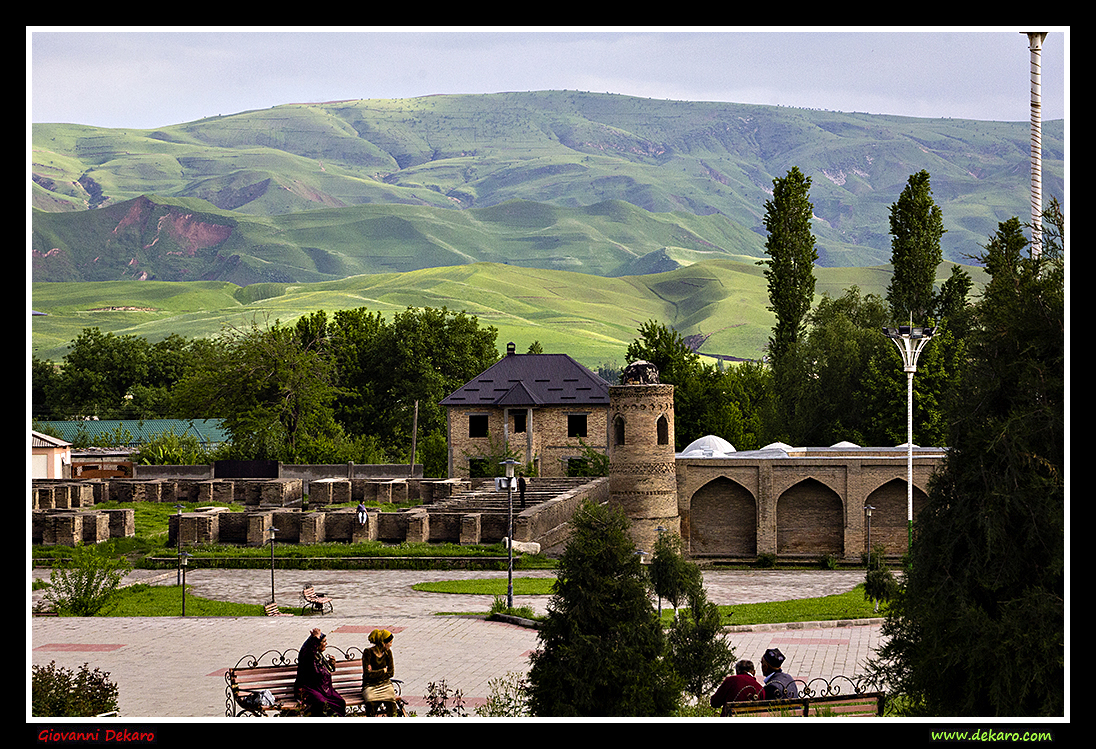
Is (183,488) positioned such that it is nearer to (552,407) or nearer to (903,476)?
(552,407)

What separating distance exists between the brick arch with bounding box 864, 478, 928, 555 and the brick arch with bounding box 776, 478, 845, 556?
1.16 meters

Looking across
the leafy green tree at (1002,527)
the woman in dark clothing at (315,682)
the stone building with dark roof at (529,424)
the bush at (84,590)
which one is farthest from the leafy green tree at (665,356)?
the leafy green tree at (1002,527)

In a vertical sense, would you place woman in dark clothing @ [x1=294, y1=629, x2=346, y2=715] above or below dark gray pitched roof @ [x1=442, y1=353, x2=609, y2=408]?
below

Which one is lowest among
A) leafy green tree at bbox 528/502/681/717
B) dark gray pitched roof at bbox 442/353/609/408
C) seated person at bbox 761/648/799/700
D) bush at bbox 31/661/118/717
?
seated person at bbox 761/648/799/700

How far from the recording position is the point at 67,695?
12328mm

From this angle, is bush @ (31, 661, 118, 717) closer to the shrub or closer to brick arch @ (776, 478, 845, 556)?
the shrub

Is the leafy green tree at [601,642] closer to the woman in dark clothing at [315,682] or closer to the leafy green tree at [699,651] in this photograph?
the leafy green tree at [699,651]

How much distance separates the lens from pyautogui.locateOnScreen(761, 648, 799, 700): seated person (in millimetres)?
14156

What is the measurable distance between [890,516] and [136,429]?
193ft

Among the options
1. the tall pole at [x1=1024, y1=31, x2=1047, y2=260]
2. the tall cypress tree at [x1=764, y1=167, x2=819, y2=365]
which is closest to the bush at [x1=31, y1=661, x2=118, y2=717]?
the tall pole at [x1=1024, y1=31, x2=1047, y2=260]

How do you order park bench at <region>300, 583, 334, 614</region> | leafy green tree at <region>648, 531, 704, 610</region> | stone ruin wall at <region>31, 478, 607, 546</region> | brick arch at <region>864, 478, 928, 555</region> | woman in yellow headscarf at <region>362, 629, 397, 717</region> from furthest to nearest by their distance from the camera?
brick arch at <region>864, 478, 928, 555</region> < stone ruin wall at <region>31, 478, 607, 546</region> < park bench at <region>300, 583, 334, 614</region> < leafy green tree at <region>648, 531, 704, 610</region> < woman in yellow headscarf at <region>362, 629, 397, 717</region>

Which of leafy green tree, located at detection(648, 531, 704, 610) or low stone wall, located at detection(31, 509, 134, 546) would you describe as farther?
low stone wall, located at detection(31, 509, 134, 546)

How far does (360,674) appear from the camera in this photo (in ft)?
47.8
